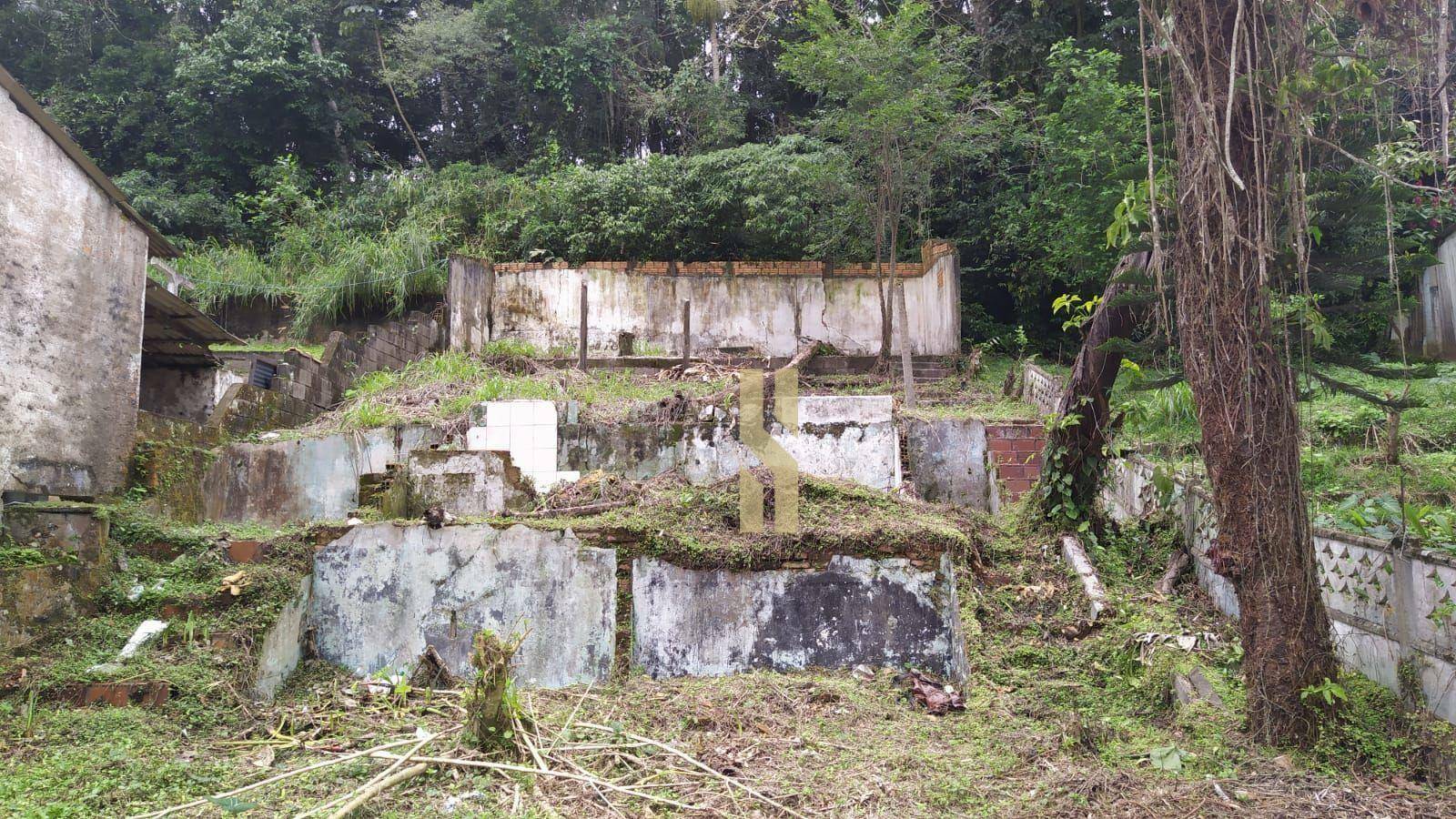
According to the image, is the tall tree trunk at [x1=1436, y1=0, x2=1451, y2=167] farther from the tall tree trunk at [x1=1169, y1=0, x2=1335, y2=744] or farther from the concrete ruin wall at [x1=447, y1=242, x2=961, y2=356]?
the concrete ruin wall at [x1=447, y1=242, x2=961, y2=356]

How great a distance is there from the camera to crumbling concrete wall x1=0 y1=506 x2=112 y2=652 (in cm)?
506

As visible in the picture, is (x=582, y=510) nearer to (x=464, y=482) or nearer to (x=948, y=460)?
(x=464, y=482)

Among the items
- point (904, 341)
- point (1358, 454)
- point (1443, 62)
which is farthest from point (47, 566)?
point (904, 341)

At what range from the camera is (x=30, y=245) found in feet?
21.4

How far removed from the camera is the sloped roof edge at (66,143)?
6.46 m

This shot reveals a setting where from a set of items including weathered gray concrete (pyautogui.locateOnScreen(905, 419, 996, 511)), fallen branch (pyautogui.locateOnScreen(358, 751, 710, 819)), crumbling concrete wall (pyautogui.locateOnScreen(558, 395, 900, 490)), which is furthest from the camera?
weathered gray concrete (pyautogui.locateOnScreen(905, 419, 996, 511))

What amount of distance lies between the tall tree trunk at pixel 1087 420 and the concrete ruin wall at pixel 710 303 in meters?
7.73

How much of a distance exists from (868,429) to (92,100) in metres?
17.9

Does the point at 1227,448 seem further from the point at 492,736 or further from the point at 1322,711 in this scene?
the point at 492,736

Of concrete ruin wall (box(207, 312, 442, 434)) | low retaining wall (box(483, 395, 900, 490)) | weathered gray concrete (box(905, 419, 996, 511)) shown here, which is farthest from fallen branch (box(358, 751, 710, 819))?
concrete ruin wall (box(207, 312, 442, 434))

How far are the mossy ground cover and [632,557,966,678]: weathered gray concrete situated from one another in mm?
175

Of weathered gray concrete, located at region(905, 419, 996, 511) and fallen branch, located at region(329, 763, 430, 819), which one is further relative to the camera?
weathered gray concrete, located at region(905, 419, 996, 511)

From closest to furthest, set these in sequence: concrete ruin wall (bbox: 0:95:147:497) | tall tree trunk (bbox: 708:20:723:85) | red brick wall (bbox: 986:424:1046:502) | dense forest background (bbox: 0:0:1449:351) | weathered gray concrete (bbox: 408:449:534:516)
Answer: concrete ruin wall (bbox: 0:95:147:497), weathered gray concrete (bbox: 408:449:534:516), red brick wall (bbox: 986:424:1046:502), dense forest background (bbox: 0:0:1449:351), tall tree trunk (bbox: 708:20:723:85)

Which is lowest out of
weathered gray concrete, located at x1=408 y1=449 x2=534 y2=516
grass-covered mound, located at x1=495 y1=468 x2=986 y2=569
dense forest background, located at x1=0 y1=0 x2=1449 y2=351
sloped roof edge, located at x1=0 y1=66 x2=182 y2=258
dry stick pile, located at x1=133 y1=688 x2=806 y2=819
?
dry stick pile, located at x1=133 y1=688 x2=806 y2=819
